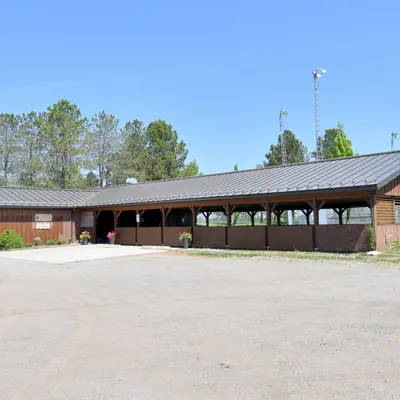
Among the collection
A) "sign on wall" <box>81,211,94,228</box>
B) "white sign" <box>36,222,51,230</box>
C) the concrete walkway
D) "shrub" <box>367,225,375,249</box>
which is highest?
"sign on wall" <box>81,211,94,228</box>

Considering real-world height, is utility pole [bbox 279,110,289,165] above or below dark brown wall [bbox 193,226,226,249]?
above

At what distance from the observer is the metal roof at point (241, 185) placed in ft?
52.5

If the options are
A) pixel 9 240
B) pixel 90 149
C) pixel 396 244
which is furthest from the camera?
pixel 90 149

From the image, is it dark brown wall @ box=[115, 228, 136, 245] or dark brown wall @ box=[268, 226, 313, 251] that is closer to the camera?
dark brown wall @ box=[268, 226, 313, 251]

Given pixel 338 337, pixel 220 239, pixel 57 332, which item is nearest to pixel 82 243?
pixel 220 239

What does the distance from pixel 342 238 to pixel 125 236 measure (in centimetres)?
1334

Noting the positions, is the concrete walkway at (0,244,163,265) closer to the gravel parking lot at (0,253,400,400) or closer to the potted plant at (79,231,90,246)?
the potted plant at (79,231,90,246)

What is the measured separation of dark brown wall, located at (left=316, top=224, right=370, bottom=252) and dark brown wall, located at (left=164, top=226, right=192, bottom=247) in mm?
7160

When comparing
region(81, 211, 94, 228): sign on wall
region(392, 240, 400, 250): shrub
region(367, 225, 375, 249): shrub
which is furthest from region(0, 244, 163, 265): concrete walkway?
region(392, 240, 400, 250): shrub

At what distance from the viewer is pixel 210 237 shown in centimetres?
2041

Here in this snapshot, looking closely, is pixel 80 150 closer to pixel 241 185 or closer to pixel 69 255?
pixel 69 255

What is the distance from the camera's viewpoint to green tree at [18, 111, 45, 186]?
3906cm

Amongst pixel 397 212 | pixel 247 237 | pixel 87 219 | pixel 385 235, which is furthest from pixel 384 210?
pixel 87 219

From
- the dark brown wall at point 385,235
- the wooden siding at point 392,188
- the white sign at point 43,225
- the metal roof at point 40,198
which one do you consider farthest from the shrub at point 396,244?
the white sign at point 43,225
